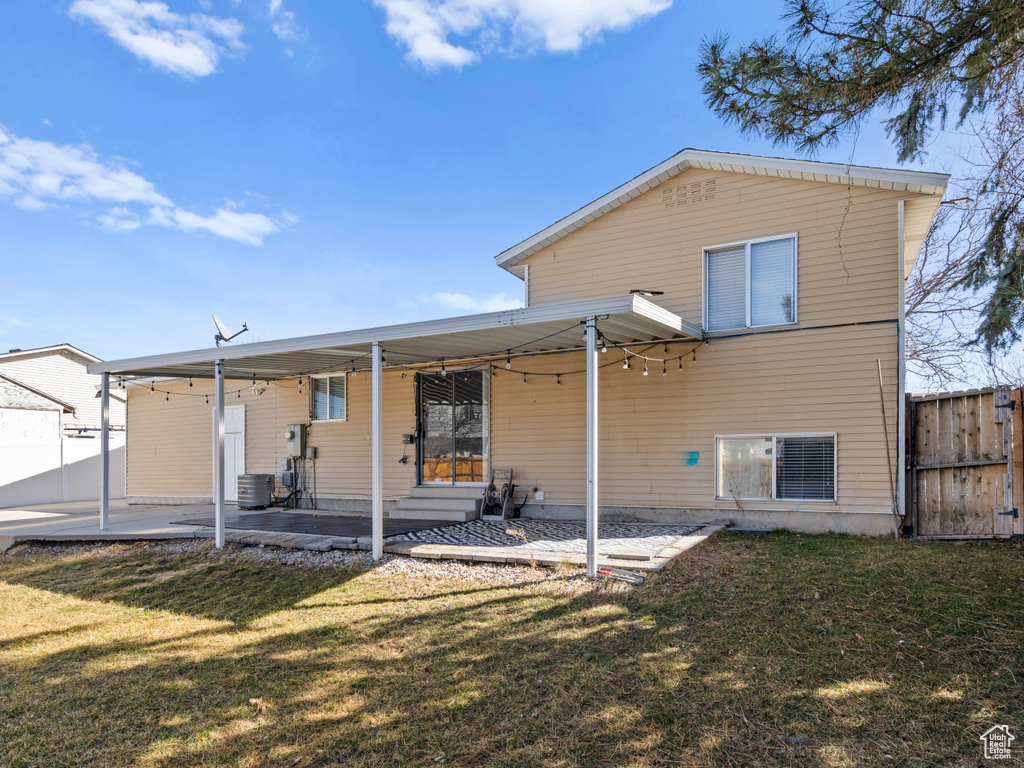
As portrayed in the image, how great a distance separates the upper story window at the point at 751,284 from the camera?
307 inches

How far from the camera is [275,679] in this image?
378 cm

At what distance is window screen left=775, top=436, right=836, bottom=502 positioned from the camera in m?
7.48

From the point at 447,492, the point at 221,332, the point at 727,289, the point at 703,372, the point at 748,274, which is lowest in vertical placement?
the point at 447,492

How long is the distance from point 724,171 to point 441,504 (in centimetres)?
651

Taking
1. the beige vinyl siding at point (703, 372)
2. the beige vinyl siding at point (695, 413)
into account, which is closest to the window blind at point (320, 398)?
the beige vinyl siding at point (703, 372)

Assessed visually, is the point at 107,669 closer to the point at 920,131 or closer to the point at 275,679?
the point at 275,679

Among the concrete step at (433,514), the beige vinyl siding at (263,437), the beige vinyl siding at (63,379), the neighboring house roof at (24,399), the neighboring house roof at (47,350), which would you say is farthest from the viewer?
the beige vinyl siding at (63,379)

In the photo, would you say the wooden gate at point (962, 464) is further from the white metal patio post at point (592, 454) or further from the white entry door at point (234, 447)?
the white entry door at point (234, 447)

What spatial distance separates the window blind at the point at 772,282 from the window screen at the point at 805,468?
5.28 feet

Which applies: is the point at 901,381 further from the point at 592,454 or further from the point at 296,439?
the point at 296,439

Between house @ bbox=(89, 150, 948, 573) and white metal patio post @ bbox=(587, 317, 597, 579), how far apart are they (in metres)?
0.03

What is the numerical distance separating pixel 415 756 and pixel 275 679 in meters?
1.44

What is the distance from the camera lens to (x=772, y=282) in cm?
791

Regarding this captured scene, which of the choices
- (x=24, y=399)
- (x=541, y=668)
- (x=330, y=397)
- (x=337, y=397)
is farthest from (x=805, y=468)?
(x=24, y=399)
